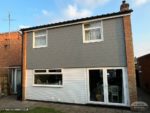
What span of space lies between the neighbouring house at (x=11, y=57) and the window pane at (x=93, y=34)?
30.2 feet

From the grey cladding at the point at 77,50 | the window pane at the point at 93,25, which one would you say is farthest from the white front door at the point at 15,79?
the window pane at the point at 93,25

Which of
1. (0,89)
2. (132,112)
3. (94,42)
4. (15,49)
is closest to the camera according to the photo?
(132,112)

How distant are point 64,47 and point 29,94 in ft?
15.5

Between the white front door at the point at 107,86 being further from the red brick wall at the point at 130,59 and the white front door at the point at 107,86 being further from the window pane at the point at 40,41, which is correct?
the window pane at the point at 40,41

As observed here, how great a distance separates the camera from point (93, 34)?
13.0 meters

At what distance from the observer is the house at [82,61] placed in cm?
1180

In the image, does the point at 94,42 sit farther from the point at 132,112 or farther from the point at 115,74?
the point at 132,112

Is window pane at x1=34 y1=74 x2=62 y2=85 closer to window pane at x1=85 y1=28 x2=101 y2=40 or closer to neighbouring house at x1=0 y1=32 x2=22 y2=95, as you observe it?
window pane at x1=85 y1=28 x2=101 y2=40

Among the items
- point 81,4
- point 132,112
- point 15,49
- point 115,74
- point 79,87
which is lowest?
point 132,112

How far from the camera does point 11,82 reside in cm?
1931

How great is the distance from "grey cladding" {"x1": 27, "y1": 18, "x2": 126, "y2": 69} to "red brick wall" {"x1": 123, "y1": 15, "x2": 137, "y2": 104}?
10.9 inches

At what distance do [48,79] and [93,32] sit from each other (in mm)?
4888

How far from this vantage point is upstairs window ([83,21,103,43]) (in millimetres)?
12719

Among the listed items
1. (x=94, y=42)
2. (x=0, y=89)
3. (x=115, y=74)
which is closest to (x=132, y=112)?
(x=115, y=74)
